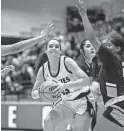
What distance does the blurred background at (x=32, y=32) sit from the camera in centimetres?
923

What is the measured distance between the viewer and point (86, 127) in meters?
5.40

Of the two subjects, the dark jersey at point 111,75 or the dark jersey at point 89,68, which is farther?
the dark jersey at point 89,68

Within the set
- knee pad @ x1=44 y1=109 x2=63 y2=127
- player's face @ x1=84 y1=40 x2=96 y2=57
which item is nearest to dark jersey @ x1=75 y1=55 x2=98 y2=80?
player's face @ x1=84 y1=40 x2=96 y2=57

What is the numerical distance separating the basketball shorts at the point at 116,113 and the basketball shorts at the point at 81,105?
1.29 metres

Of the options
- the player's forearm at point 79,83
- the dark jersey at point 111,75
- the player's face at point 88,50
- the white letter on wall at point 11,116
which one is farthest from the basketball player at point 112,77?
the white letter on wall at point 11,116

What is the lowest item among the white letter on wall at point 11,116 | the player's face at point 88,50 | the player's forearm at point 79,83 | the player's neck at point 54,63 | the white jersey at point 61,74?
the white letter on wall at point 11,116

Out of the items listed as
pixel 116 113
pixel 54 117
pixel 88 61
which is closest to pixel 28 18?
pixel 88 61

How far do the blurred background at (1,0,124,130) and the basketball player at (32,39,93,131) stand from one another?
1.59 m

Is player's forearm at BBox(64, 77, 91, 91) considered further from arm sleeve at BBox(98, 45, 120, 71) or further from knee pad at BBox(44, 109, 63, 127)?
arm sleeve at BBox(98, 45, 120, 71)

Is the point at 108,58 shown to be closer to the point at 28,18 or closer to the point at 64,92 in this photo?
the point at 64,92

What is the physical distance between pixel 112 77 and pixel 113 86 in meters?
0.11

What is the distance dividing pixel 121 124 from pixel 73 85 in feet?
3.47

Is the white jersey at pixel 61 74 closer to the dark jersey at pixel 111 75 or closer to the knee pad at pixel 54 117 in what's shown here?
the knee pad at pixel 54 117

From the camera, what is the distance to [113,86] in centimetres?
417
